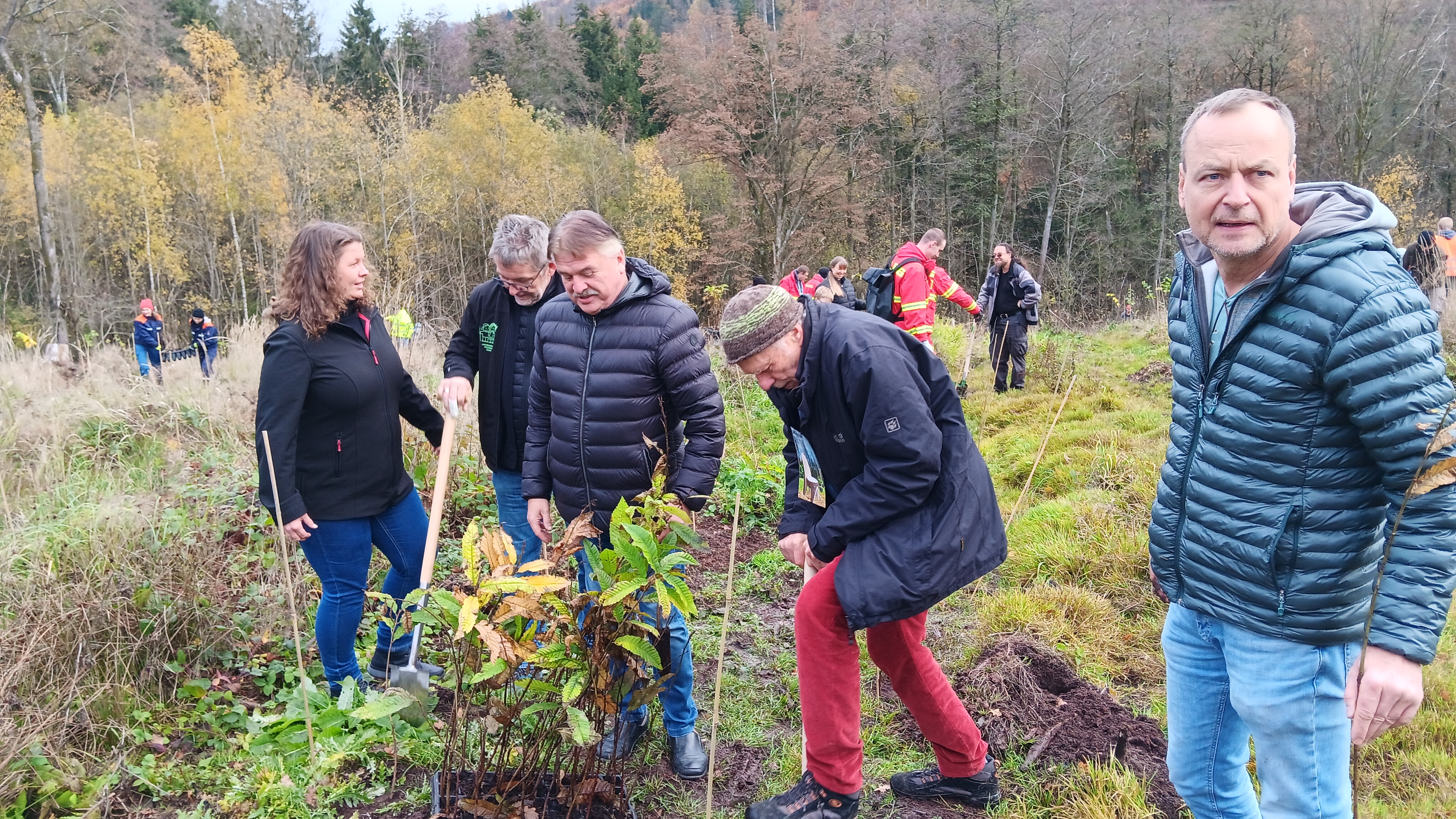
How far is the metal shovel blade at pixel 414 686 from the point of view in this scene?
2.08m

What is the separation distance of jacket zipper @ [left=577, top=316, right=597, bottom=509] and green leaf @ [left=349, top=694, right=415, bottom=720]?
852 millimetres

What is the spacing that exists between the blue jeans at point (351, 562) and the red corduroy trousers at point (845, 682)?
154cm

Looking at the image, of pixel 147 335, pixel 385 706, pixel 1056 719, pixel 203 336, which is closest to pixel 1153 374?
pixel 1056 719

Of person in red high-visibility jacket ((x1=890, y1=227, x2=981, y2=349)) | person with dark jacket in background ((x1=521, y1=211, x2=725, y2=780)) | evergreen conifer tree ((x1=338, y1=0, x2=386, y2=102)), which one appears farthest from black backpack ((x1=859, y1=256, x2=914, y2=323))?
evergreen conifer tree ((x1=338, y1=0, x2=386, y2=102))

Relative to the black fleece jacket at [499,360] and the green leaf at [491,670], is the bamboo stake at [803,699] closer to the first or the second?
the green leaf at [491,670]

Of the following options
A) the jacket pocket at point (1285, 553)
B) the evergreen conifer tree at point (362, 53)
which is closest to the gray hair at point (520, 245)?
the jacket pocket at point (1285, 553)

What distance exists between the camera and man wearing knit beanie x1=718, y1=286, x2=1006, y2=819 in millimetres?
2098

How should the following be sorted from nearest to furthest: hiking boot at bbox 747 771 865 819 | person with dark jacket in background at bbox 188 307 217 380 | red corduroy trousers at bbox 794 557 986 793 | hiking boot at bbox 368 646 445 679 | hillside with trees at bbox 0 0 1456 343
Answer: red corduroy trousers at bbox 794 557 986 793
hiking boot at bbox 747 771 865 819
hiking boot at bbox 368 646 445 679
person with dark jacket in background at bbox 188 307 217 380
hillside with trees at bbox 0 0 1456 343

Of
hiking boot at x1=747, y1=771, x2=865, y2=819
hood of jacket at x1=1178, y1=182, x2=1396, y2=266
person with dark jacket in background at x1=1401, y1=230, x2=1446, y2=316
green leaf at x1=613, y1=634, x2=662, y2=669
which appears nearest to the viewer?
hood of jacket at x1=1178, y1=182, x2=1396, y2=266

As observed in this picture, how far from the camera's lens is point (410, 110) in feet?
84.4

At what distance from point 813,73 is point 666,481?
25.6 metres

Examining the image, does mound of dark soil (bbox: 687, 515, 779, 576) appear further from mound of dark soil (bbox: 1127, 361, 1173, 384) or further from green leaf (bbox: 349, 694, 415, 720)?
A: mound of dark soil (bbox: 1127, 361, 1173, 384)

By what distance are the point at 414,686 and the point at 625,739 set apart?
2.60 feet

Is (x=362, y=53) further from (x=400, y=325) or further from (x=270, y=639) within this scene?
(x=270, y=639)
